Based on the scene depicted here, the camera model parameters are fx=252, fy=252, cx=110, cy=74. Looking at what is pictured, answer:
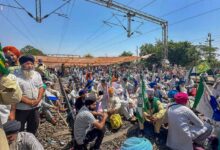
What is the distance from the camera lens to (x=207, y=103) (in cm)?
570

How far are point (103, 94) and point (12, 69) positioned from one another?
17.1 ft

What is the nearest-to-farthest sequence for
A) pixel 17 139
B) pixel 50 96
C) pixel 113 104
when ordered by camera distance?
pixel 17 139, pixel 113 104, pixel 50 96

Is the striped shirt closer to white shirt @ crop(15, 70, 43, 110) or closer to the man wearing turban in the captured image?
the man wearing turban

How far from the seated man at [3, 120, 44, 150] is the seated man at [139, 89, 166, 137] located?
412 centimetres

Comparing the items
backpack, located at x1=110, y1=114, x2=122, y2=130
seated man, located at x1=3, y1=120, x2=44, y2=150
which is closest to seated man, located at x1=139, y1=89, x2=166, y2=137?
backpack, located at x1=110, y1=114, x2=122, y2=130

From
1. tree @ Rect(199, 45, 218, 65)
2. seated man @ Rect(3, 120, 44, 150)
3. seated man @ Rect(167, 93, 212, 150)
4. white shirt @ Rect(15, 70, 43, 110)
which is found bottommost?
seated man @ Rect(167, 93, 212, 150)

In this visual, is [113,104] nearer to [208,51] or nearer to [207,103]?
[207,103]

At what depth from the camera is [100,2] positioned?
62.8 ft

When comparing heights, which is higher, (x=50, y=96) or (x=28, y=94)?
(x=28, y=94)

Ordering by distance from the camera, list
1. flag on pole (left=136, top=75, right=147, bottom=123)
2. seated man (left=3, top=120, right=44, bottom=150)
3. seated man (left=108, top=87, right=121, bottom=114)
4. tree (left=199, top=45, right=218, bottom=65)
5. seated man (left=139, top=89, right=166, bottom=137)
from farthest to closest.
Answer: tree (left=199, top=45, right=218, bottom=65), seated man (left=108, top=87, right=121, bottom=114), flag on pole (left=136, top=75, right=147, bottom=123), seated man (left=139, top=89, right=166, bottom=137), seated man (left=3, top=120, right=44, bottom=150)

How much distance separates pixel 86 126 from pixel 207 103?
9.12ft

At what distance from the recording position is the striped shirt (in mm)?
4988

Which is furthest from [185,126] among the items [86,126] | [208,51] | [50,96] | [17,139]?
[208,51]

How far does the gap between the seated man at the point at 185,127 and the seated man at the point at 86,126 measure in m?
1.54
